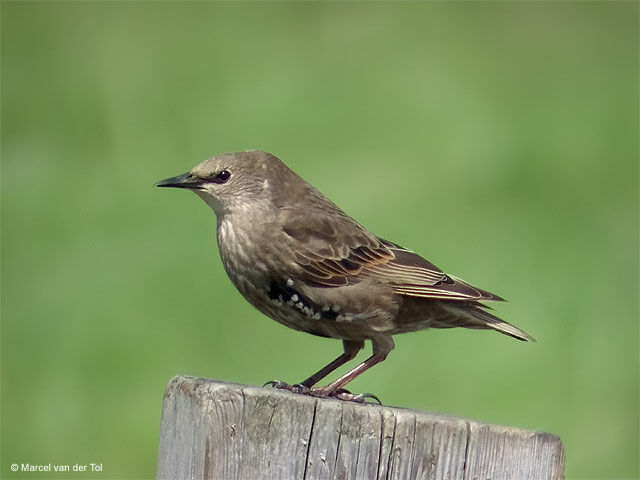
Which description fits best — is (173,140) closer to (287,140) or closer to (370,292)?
(287,140)

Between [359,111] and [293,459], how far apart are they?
965 cm

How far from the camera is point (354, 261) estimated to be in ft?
21.8

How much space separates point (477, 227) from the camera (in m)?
12.1

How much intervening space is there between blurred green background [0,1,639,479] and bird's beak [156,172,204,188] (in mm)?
3735

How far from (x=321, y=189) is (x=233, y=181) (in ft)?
18.6

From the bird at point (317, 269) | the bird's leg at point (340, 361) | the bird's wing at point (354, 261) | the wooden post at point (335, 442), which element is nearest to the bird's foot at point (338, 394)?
the bird at point (317, 269)

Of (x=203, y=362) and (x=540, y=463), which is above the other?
(x=203, y=362)

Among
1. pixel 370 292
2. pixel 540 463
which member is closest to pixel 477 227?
pixel 370 292

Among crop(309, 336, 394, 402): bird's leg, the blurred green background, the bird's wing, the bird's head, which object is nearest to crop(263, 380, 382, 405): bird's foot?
crop(309, 336, 394, 402): bird's leg

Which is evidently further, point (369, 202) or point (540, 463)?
point (369, 202)

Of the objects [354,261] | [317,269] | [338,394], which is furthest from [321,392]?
[354,261]

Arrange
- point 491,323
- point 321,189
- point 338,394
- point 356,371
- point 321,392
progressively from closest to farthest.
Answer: point 321,392
point 338,394
point 356,371
point 491,323
point 321,189

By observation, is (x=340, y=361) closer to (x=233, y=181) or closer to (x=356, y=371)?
(x=356, y=371)

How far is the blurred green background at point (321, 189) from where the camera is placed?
33.8 ft
